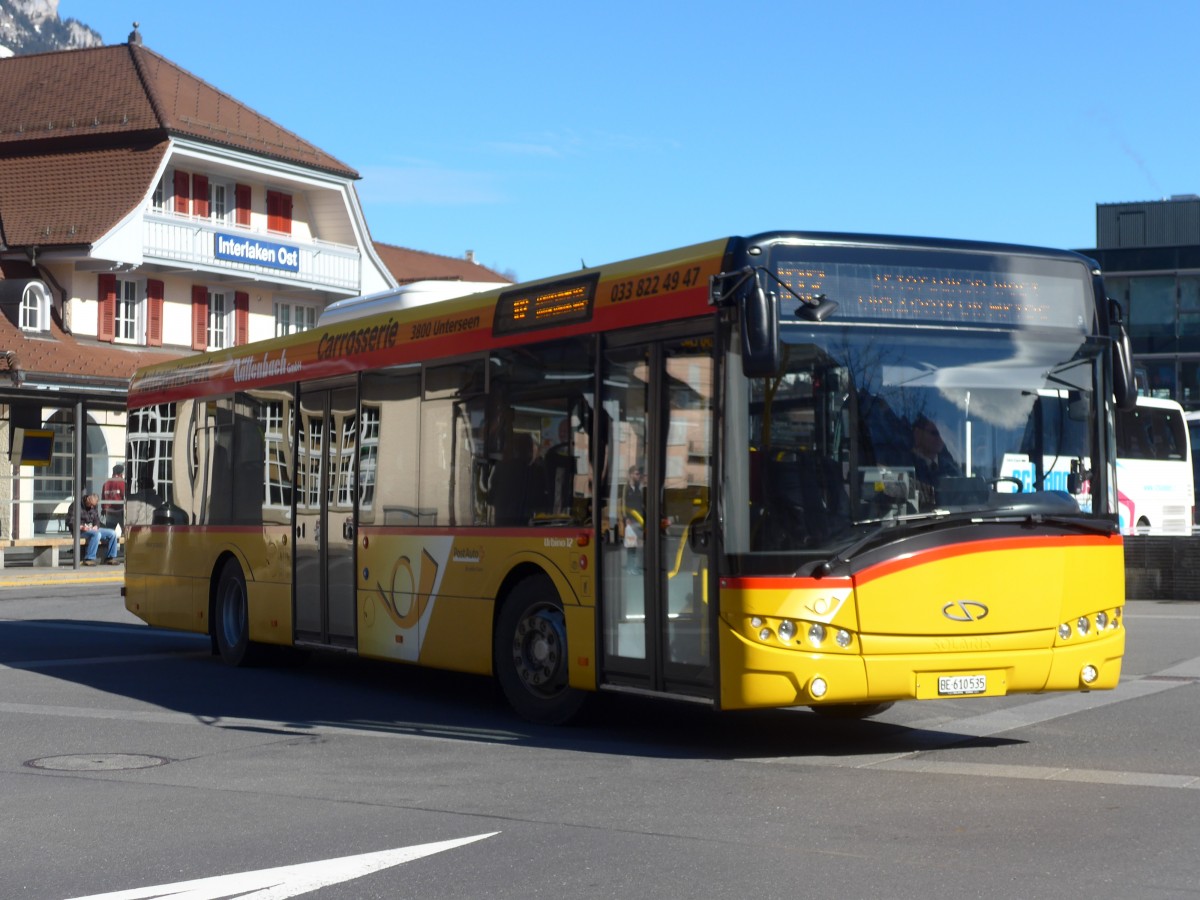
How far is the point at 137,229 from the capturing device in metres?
43.5

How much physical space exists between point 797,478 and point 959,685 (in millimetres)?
1495

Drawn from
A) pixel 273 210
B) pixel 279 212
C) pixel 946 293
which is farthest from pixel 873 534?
pixel 279 212

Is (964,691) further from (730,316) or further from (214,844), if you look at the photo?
(214,844)

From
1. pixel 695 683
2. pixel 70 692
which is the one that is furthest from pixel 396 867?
pixel 70 692

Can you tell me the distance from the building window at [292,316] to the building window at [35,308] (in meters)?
9.17

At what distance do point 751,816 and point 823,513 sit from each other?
2.13 metres

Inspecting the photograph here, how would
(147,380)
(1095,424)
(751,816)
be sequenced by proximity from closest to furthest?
(751,816), (1095,424), (147,380)

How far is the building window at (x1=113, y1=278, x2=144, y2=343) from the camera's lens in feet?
147

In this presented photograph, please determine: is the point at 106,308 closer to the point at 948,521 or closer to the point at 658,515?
the point at 658,515

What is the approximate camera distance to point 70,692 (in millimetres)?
14219

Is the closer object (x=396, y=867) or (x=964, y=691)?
(x=396, y=867)

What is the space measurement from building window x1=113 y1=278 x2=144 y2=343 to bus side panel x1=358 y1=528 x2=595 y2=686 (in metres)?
32.7

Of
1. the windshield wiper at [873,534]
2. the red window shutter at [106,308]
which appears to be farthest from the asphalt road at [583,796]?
the red window shutter at [106,308]

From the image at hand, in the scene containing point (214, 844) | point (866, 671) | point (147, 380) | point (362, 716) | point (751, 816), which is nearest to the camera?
point (214, 844)
